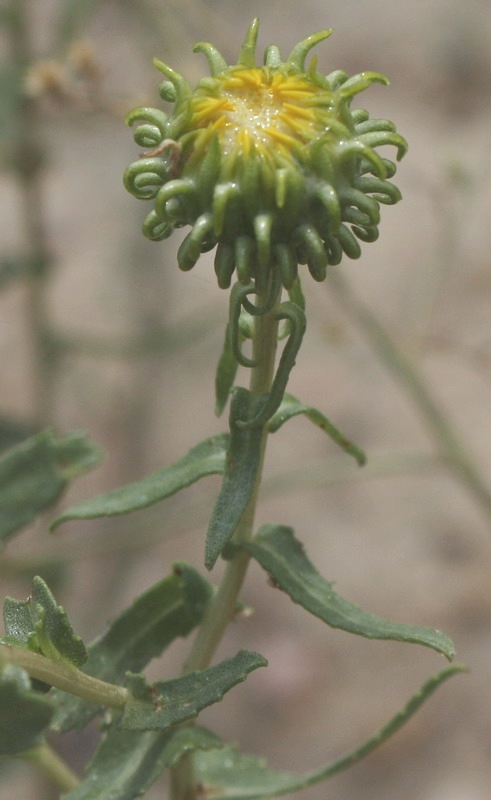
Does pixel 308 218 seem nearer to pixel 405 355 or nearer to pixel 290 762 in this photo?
pixel 405 355

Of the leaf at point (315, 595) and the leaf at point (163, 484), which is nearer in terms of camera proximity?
the leaf at point (315, 595)

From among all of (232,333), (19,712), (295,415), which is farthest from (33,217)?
(19,712)

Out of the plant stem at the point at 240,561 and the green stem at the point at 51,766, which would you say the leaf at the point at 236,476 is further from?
the green stem at the point at 51,766

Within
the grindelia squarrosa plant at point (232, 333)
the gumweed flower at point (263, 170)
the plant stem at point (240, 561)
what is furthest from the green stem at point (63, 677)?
the gumweed flower at point (263, 170)

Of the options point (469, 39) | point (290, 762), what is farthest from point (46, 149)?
point (469, 39)

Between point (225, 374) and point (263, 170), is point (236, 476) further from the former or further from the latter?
point (263, 170)

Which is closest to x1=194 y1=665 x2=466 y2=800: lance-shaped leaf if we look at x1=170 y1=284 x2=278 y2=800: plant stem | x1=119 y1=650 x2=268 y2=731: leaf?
x1=170 y1=284 x2=278 y2=800: plant stem
